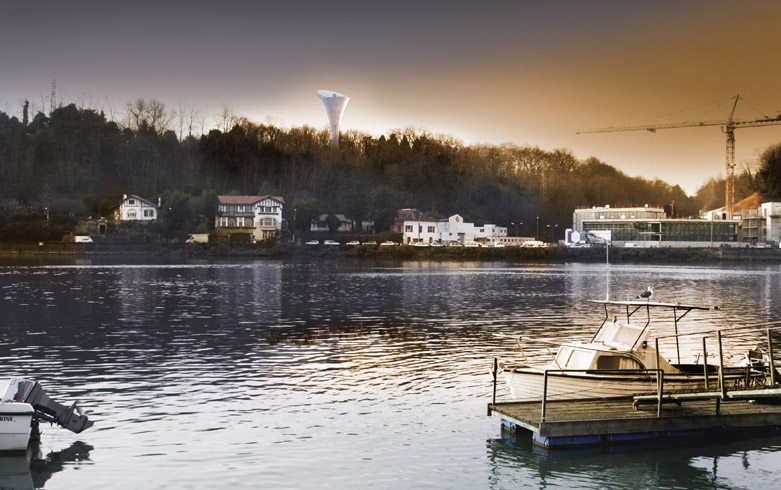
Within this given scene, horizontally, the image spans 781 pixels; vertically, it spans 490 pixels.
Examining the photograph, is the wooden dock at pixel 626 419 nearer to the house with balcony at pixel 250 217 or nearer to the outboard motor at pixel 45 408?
the outboard motor at pixel 45 408

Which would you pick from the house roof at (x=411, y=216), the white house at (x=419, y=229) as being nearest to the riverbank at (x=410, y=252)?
the white house at (x=419, y=229)

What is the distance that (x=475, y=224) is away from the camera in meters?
178

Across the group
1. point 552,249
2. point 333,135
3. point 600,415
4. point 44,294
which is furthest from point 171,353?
point 333,135

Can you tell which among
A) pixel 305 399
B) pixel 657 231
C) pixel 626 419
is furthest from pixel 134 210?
pixel 626 419

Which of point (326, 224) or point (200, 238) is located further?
point (326, 224)

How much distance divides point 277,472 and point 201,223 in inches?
5311

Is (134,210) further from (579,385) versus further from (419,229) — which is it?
(579,385)

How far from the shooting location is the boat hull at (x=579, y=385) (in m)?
18.6

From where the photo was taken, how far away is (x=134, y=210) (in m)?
144

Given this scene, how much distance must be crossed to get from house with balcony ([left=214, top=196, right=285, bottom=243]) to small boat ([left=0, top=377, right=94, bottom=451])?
433ft

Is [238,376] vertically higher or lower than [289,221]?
lower

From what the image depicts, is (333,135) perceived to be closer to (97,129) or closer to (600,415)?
(97,129)

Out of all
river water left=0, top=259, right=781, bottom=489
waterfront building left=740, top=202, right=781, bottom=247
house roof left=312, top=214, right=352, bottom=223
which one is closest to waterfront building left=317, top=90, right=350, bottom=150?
house roof left=312, top=214, right=352, bottom=223

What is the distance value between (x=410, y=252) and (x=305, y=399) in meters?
128
